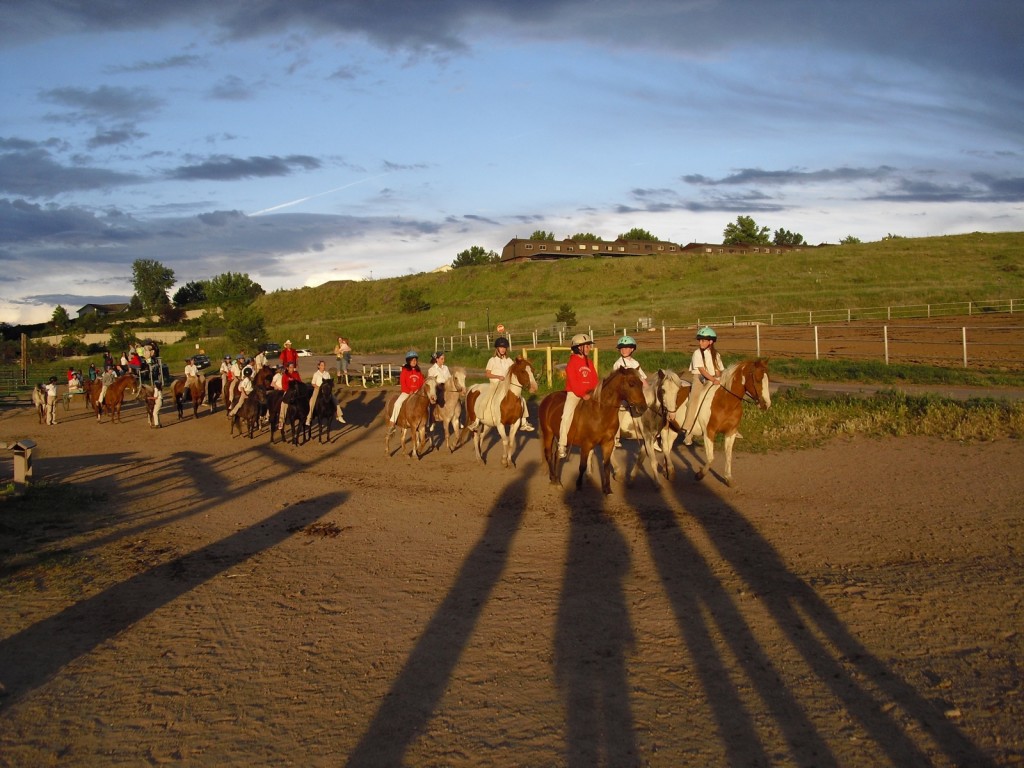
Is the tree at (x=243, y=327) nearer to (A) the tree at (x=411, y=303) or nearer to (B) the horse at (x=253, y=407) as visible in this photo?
(B) the horse at (x=253, y=407)

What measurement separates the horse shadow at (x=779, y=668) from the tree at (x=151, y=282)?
133 m

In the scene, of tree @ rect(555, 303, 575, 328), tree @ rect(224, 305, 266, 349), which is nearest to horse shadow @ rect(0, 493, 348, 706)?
tree @ rect(224, 305, 266, 349)

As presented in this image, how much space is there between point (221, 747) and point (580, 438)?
293 inches

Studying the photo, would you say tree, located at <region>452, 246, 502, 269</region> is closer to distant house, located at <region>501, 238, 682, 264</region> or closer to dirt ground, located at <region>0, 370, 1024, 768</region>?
distant house, located at <region>501, 238, 682, 264</region>

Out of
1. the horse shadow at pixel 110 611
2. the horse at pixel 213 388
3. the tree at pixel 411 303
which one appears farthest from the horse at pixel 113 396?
A: the tree at pixel 411 303

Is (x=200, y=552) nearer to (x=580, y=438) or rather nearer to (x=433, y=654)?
(x=433, y=654)

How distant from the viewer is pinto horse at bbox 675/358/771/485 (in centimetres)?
1185

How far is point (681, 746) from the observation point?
458cm

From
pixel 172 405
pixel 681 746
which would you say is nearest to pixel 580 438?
pixel 681 746

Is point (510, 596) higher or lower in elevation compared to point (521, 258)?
lower

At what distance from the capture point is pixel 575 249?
4434 inches

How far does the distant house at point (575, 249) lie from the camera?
110438mm

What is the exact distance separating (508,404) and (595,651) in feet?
28.7

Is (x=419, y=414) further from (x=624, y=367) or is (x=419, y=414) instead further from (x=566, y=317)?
(x=566, y=317)
